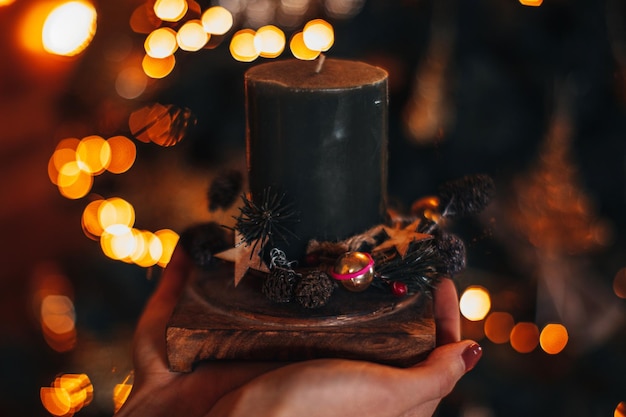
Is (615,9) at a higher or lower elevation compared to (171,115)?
higher

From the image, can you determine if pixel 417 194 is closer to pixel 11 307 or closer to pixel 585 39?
pixel 585 39

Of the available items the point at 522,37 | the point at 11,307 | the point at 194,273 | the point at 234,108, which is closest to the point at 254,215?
the point at 194,273

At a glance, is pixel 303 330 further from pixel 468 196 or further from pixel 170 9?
pixel 170 9

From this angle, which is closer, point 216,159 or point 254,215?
point 254,215

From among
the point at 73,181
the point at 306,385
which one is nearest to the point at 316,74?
the point at 306,385

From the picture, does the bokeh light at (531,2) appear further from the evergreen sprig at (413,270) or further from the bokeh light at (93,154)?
the bokeh light at (93,154)
